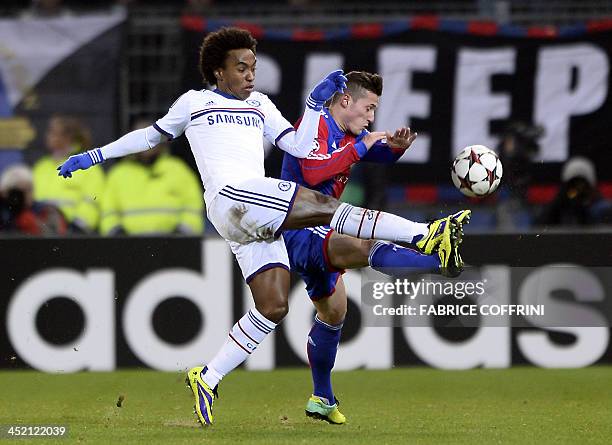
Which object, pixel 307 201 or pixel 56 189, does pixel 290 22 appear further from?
→ pixel 307 201

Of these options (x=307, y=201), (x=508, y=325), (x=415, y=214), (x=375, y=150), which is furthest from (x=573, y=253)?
(x=307, y=201)

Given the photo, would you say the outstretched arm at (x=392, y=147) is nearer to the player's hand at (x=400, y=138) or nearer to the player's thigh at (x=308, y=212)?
the player's hand at (x=400, y=138)

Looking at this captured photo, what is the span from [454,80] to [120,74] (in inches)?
135

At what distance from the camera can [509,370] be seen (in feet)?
36.3

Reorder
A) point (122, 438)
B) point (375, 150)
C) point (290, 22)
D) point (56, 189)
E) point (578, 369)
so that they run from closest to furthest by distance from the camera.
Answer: point (122, 438), point (375, 150), point (578, 369), point (56, 189), point (290, 22)

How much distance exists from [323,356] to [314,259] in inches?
25.1

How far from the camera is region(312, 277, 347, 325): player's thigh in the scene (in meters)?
8.34

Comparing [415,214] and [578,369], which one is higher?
[415,214]

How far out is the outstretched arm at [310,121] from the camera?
760 centimetres

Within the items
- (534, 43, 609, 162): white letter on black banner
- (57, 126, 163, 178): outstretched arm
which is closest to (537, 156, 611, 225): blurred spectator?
(534, 43, 609, 162): white letter on black banner

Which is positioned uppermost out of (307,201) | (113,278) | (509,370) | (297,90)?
(297,90)

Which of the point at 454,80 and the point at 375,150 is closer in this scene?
the point at 375,150

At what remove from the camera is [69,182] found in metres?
13.2

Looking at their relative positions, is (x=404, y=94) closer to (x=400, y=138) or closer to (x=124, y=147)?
(x=400, y=138)
